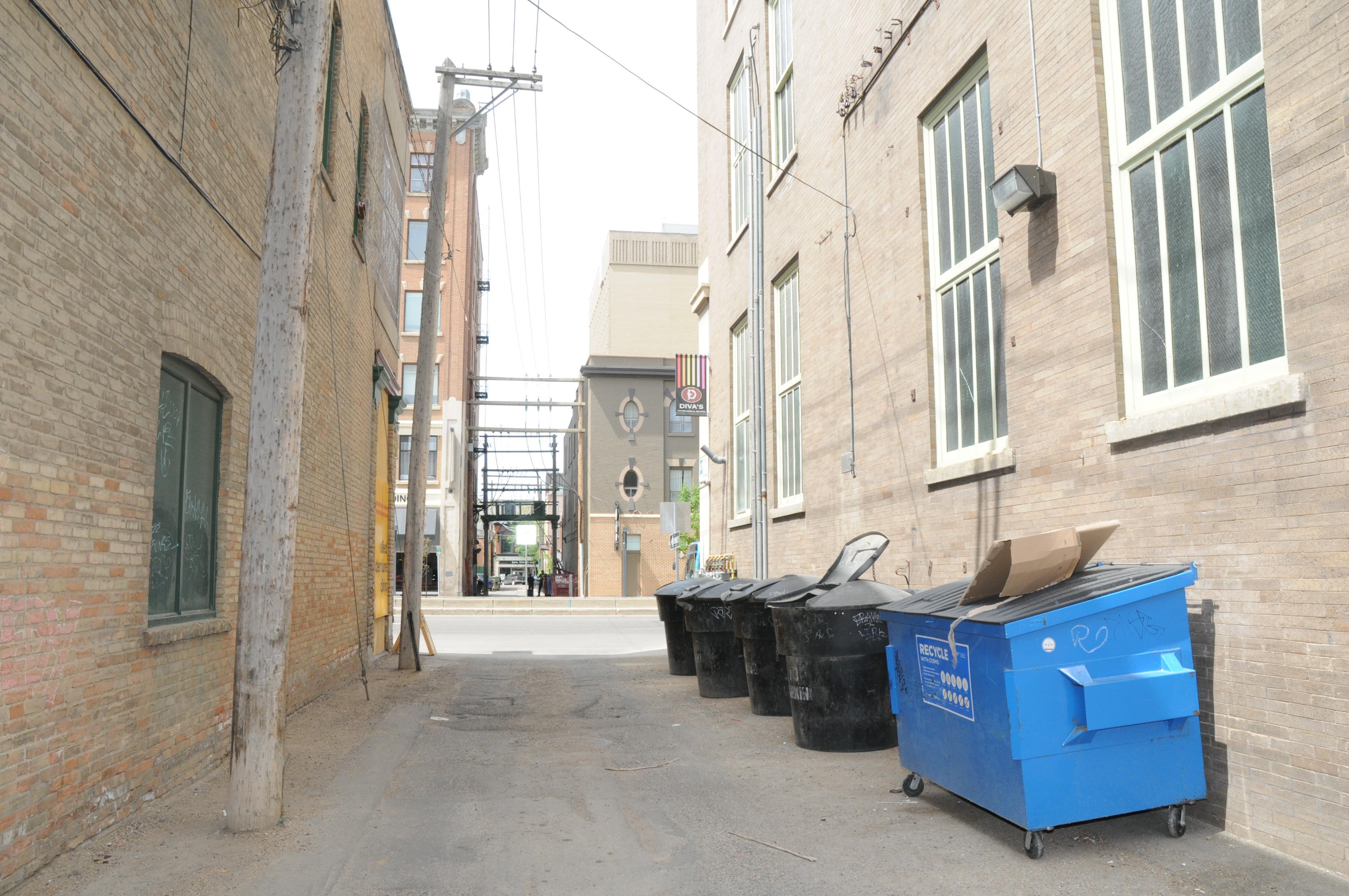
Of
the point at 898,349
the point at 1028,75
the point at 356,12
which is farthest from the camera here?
the point at 356,12

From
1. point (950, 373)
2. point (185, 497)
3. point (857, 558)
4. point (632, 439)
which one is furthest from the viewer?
point (632, 439)

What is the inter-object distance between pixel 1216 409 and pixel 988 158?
3.82 metres

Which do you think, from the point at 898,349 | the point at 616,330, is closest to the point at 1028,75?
the point at 898,349

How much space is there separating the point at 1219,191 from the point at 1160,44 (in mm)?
1201

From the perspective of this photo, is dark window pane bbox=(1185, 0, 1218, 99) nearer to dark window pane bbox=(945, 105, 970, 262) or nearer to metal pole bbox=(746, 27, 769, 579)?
dark window pane bbox=(945, 105, 970, 262)

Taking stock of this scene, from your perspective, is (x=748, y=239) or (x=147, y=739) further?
(x=748, y=239)

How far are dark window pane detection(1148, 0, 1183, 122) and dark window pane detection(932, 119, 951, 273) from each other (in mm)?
2866

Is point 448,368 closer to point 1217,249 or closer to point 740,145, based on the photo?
point 740,145

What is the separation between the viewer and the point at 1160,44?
19.8 ft

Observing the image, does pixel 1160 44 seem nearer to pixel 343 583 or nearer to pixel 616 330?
pixel 343 583

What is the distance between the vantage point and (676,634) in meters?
Answer: 13.4

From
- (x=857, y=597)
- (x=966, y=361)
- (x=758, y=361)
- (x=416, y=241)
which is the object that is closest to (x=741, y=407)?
(x=758, y=361)

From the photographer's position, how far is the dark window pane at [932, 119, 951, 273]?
351 inches

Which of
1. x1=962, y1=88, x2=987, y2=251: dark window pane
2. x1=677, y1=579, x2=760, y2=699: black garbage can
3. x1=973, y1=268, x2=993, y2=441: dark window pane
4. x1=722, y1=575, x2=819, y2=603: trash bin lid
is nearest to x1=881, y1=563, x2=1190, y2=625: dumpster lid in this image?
x1=973, y1=268, x2=993, y2=441: dark window pane
